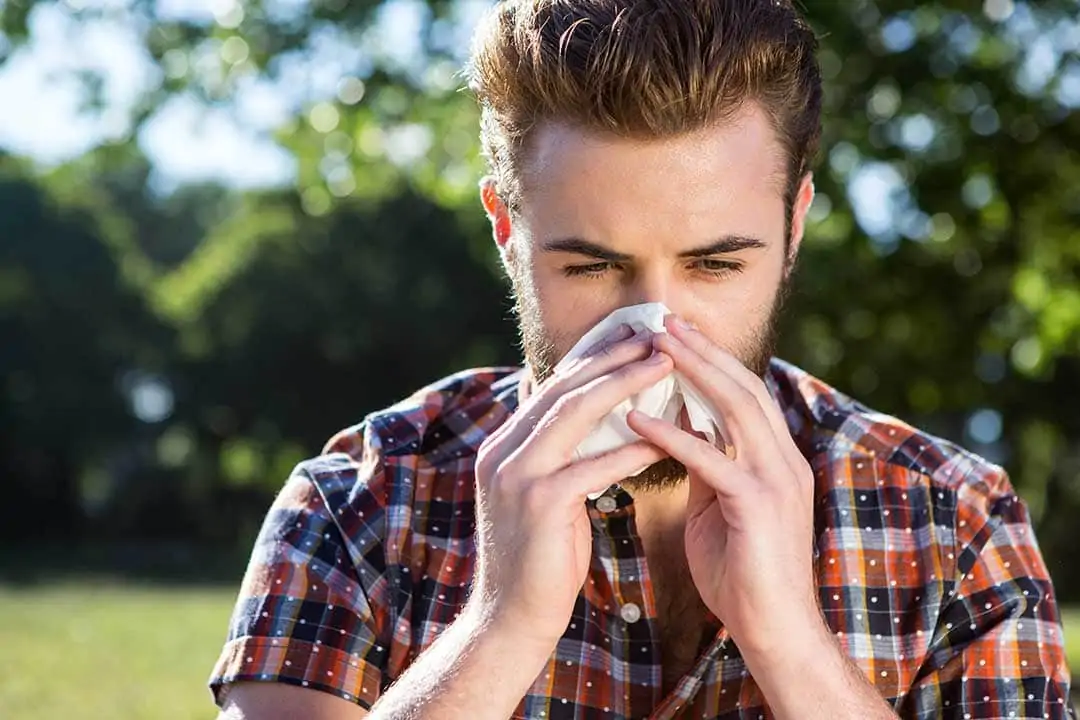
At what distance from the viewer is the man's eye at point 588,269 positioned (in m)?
2.84

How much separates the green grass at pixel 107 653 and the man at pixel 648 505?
9.20 meters

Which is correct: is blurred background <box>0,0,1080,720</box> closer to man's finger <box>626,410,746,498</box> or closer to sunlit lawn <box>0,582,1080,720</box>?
sunlit lawn <box>0,582,1080,720</box>

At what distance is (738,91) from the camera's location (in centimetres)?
299

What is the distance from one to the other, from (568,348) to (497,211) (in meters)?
0.50

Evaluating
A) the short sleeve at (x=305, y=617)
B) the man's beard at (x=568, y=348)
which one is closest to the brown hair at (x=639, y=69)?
the man's beard at (x=568, y=348)

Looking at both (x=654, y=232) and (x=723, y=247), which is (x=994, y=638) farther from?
(x=654, y=232)

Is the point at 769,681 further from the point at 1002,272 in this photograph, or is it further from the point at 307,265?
the point at 307,265

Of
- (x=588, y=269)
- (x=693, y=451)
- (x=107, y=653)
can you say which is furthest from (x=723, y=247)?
(x=107, y=653)

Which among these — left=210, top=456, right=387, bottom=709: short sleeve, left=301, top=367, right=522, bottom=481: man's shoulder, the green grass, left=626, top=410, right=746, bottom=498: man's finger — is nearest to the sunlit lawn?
the green grass

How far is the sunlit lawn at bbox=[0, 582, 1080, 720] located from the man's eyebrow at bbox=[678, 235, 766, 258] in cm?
983

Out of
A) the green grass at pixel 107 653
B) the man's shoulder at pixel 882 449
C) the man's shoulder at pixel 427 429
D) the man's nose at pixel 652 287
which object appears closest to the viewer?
the man's nose at pixel 652 287

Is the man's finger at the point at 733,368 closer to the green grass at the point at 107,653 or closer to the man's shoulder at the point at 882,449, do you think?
the man's shoulder at the point at 882,449

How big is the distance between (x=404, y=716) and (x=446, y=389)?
39.9 inches

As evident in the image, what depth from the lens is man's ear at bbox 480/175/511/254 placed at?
321 cm
